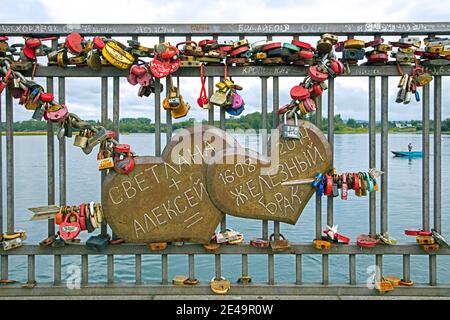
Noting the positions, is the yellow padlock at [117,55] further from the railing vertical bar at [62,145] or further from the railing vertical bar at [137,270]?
the railing vertical bar at [137,270]

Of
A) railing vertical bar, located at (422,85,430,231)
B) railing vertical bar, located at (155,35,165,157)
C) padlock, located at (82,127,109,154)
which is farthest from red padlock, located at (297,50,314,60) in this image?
padlock, located at (82,127,109,154)

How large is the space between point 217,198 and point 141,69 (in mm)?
1164

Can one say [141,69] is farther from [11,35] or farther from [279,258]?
[279,258]

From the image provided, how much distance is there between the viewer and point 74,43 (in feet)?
11.1

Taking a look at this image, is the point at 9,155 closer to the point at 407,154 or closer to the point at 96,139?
the point at 96,139

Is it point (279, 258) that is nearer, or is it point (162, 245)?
point (162, 245)

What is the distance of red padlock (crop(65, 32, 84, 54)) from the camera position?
11.1ft

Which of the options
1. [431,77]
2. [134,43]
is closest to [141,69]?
[134,43]

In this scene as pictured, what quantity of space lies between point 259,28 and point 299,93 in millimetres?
615

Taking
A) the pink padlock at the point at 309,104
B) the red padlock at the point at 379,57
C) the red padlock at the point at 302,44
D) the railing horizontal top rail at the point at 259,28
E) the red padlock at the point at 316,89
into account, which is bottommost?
the pink padlock at the point at 309,104

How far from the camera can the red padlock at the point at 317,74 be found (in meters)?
3.38

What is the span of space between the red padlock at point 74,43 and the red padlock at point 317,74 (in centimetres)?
181

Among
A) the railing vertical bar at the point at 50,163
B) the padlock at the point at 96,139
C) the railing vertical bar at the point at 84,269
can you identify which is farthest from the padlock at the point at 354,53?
the railing vertical bar at the point at 84,269

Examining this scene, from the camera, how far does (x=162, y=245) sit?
11.6 feet
